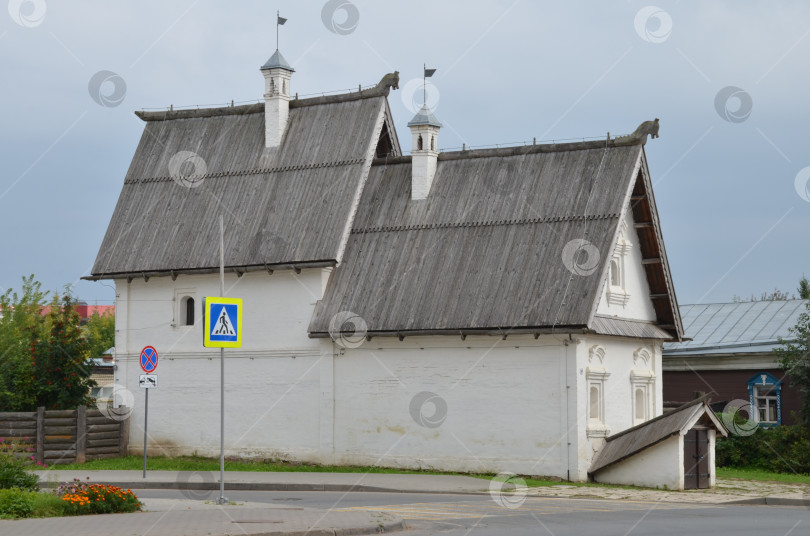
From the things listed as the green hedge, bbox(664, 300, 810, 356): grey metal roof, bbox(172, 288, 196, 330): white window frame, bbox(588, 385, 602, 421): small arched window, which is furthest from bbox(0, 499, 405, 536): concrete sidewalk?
bbox(664, 300, 810, 356): grey metal roof

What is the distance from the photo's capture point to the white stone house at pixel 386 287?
29766mm

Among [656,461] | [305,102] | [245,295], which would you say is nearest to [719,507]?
[656,461]

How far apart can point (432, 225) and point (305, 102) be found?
6570 mm

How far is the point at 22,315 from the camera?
180 ft

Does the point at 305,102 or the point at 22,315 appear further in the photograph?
the point at 22,315

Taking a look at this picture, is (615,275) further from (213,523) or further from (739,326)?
(213,523)

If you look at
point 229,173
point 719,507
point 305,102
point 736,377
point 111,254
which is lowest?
point 719,507

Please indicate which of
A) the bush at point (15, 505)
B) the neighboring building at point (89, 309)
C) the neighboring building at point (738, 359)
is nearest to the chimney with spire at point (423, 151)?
the neighboring building at point (738, 359)

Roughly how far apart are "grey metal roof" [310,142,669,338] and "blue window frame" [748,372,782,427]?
13.4 m

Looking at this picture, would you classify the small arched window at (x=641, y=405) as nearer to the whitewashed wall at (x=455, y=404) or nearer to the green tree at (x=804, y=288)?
the whitewashed wall at (x=455, y=404)

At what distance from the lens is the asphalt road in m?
17.2

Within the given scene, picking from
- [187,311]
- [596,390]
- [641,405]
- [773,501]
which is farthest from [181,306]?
[773,501]

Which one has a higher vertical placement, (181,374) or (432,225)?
(432,225)

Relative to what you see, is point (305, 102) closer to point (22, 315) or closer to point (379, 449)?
point (379, 449)
